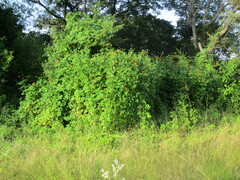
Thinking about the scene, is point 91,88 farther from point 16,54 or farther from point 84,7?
point 84,7

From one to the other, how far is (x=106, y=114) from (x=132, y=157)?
1.59 metres

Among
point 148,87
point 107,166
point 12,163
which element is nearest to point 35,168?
point 12,163

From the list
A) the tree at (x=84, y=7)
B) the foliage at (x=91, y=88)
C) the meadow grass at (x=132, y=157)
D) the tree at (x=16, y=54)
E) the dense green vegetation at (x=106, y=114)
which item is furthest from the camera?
the tree at (x=84, y=7)

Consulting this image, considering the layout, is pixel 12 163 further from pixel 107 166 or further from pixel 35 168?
pixel 107 166

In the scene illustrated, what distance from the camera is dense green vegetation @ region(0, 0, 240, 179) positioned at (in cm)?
372

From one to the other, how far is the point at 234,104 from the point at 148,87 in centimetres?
310

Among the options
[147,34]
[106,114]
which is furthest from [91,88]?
[147,34]

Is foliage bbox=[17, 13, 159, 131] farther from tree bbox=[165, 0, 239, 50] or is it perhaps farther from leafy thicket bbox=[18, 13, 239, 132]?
tree bbox=[165, 0, 239, 50]

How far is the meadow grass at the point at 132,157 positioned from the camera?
11.2 feet

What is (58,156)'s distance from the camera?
166 inches

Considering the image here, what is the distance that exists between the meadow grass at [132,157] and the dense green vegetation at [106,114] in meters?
0.02

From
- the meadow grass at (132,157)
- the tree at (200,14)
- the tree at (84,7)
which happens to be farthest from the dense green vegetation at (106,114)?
the tree at (200,14)

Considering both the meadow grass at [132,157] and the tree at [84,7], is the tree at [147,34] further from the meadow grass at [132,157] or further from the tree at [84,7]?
the meadow grass at [132,157]

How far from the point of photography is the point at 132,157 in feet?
13.2
